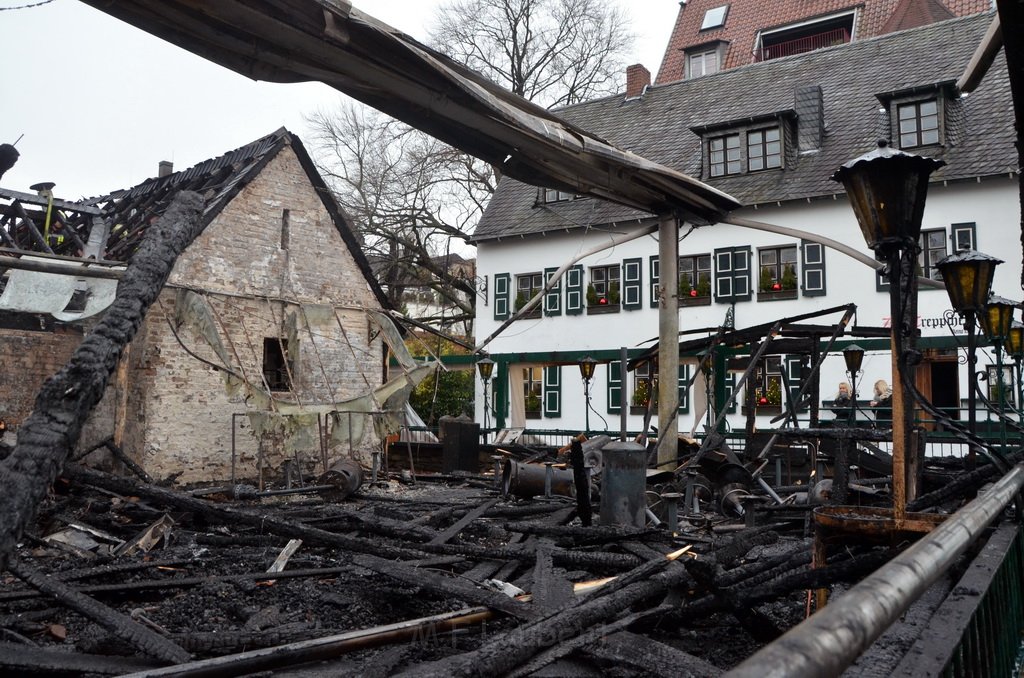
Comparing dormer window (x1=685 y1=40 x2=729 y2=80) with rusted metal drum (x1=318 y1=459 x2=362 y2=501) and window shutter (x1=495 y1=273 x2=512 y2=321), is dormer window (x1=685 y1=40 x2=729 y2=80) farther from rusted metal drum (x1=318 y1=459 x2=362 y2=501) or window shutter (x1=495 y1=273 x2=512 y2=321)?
rusted metal drum (x1=318 y1=459 x2=362 y2=501)

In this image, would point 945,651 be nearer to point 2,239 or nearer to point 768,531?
point 768,531

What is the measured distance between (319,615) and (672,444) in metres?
6.02

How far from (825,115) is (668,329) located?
16806mm

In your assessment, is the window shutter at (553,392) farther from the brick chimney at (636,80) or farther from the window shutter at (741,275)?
the brick chimney at (636,80)

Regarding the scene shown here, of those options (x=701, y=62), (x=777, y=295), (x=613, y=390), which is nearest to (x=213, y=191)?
(x=613, y=390)

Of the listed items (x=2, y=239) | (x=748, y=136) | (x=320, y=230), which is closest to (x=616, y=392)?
(x=748, y=136)

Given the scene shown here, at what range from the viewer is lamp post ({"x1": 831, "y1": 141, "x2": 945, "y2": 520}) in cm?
401

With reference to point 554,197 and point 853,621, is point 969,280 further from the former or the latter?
point 554,197

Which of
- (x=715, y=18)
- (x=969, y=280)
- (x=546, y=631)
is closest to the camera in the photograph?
(x=546, y=631)

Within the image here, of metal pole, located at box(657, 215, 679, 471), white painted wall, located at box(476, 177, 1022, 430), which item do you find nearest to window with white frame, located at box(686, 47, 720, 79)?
white painted wall, located at box(476, 177, 1022, 430)

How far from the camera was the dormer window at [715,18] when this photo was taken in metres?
34.5

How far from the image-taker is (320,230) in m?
20.3

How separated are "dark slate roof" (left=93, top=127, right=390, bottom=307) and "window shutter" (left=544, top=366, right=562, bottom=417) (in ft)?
22.5

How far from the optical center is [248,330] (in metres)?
18.5
